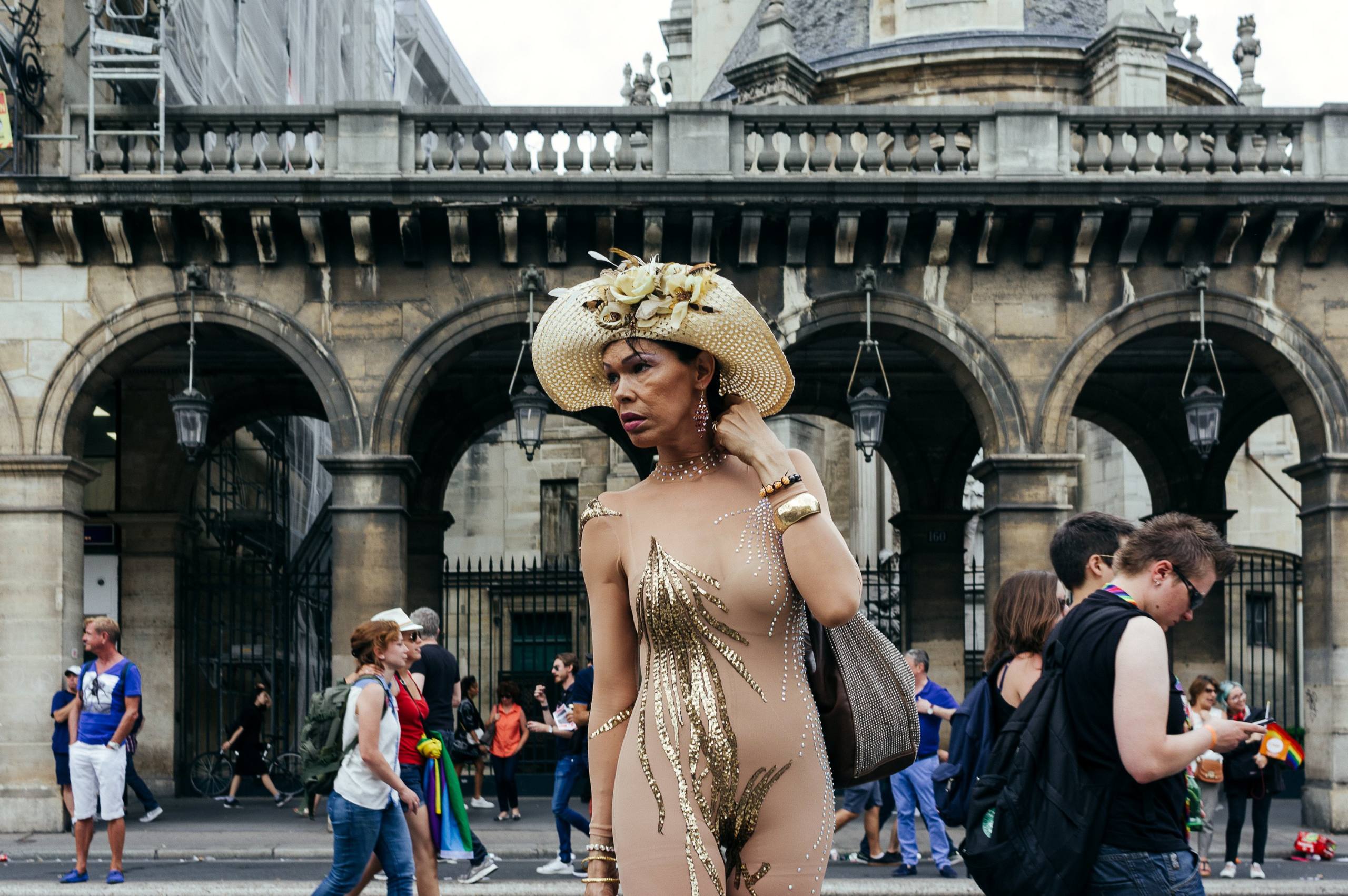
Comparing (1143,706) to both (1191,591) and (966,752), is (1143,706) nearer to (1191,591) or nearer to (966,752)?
(1191,591)

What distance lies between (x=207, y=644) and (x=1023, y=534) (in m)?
9.63

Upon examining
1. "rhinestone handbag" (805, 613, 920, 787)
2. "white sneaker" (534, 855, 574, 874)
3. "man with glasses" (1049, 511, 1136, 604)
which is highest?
"man with glasses" (1049, 511, 1136, 604)

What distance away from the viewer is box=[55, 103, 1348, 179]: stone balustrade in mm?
15711

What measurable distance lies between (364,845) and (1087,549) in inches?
148

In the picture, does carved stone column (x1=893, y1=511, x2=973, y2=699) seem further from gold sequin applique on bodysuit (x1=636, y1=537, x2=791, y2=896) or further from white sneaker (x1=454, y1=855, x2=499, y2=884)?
gold sequin applique on bodysuit (x1=636, y1=537, x2=791, y2=896)

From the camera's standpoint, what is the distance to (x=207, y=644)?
19.7 m

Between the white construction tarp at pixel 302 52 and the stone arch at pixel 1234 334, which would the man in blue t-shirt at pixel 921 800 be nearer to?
the stone arch at pixel 1234 334

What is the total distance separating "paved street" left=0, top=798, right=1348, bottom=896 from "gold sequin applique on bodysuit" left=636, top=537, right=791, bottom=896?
6276mm

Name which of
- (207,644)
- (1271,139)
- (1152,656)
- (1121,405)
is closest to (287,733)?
(207,644)

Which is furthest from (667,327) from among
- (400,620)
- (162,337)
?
(162,337)

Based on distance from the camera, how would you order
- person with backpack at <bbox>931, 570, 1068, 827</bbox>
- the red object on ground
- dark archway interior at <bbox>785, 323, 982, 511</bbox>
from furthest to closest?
1. dark archway interior at <bbox>785, 323, 982, 511</bbox>
2. the red object on ground
3. person with backpack at <bbox>931, 570, 1068, 827</bbox>

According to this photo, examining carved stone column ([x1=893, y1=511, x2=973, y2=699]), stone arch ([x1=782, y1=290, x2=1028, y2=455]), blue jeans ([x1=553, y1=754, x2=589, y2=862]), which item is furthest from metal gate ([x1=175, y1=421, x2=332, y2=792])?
carved stone column ([x1=893, y1=511, x2=973, y2=699])

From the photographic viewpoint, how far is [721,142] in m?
15.8

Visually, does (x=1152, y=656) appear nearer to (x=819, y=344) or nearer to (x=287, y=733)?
(x=819, y=344)
